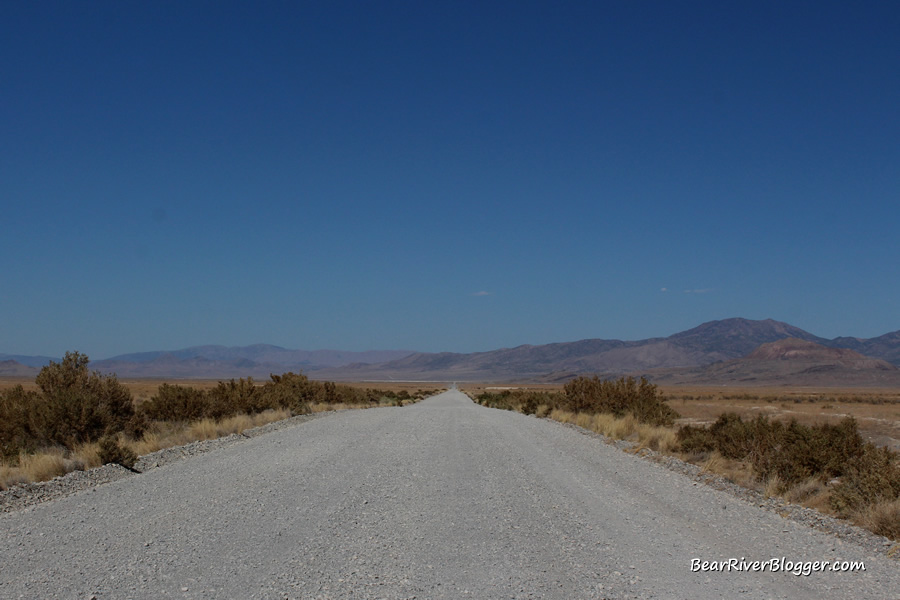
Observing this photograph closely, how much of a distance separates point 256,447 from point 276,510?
7093mm

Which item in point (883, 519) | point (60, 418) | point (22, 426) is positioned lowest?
point (883, 519)

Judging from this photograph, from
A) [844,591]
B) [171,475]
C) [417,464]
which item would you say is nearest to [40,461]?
[171,475]

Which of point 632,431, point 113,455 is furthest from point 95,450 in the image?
point 632,431

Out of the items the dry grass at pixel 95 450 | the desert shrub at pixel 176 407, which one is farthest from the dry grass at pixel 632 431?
the desert shrub at pixel 176 407

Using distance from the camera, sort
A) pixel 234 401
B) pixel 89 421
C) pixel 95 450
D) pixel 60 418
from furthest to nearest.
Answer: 1. pixel 234 401
2. pixel 89 421
3. pixel 60 418
4. pixel 95 450

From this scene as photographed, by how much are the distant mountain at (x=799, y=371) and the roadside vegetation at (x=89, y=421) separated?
14096 centimetres

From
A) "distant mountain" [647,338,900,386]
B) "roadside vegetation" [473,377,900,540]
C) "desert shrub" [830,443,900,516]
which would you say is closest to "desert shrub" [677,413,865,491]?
"roadside vegetation" [473,377,900,540]

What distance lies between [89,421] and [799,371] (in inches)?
6658

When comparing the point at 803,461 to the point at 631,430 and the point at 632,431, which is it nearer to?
the point at 632,431

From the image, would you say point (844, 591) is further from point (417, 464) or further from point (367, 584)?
point (417, 464)

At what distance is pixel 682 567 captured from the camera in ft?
18.7

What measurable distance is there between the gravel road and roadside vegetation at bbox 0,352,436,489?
1.51 meters

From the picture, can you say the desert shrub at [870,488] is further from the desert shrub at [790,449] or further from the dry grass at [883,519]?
the desert shrub at [790,449]

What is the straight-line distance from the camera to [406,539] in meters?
→ 6.49
